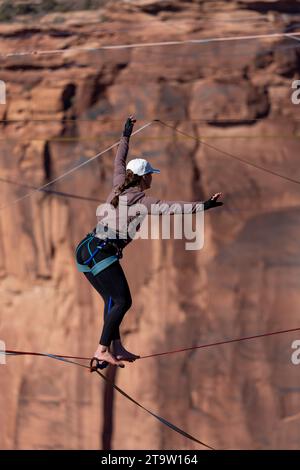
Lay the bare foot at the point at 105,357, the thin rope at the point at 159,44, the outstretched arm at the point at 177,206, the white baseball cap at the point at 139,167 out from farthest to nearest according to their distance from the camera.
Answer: the thin rope at the point at 159,44
the bare foot at the point at 105,357
the white baseball cap at the point at 139,167
the outstretched arm at the point at 177,206

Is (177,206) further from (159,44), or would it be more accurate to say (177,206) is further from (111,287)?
(159,44)

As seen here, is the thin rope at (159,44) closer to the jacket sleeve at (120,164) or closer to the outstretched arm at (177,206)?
the jacket sleeve at (120,164)

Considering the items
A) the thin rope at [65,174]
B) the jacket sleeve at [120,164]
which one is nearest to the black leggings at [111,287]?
the jacket sleeve at [120,164]

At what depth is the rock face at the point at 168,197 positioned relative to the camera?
464cm

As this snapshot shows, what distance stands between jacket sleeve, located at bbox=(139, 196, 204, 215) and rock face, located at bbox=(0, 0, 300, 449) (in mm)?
1781

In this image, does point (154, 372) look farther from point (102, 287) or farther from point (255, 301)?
point (102, 287)

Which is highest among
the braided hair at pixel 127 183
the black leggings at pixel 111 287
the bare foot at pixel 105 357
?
the braided hair at pixel 127 183

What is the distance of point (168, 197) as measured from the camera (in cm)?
484

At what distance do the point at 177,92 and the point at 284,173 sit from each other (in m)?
0.76

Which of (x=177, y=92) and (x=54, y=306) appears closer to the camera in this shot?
(x=177, y=92)

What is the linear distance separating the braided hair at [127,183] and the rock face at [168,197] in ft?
5.41

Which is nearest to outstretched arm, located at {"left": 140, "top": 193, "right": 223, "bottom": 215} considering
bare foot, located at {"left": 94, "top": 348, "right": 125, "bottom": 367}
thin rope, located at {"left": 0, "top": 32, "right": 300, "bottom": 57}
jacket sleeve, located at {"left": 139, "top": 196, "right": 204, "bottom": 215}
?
jacket sleeve, located at {"left": 139, "top": 196, "right": 204, "bottom": 215}
